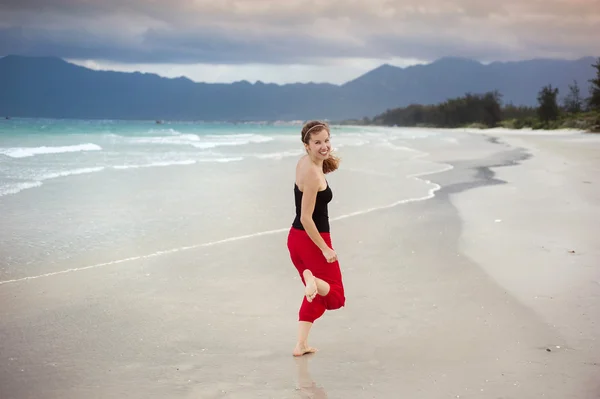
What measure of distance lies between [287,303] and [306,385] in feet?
5.64

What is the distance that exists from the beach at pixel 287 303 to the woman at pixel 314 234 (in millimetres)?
375

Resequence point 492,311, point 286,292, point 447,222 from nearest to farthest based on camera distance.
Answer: point 492,311 → point 286,292 → point 447,222

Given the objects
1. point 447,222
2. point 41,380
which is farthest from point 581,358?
point 447,222

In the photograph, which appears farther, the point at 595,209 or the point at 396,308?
the point at 595,209

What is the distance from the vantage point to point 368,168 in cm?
2062

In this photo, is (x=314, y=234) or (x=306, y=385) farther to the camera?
(x=314, y=234)

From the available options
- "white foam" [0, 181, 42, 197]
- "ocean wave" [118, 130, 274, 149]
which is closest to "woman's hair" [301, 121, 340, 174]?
"white foam" [0, 181, 42, 197]

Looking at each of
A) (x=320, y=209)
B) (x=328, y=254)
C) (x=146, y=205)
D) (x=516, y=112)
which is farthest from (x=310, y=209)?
(x=516, y=112)

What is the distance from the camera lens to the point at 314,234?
4.10m

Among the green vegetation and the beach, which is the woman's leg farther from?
the green vegetation

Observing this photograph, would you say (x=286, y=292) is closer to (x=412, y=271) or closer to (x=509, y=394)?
(x=412, y=271)

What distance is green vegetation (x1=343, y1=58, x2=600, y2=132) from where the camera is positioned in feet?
198

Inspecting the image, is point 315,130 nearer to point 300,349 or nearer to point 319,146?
point 319,146

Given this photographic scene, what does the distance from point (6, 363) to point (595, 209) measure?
9.52 meters
